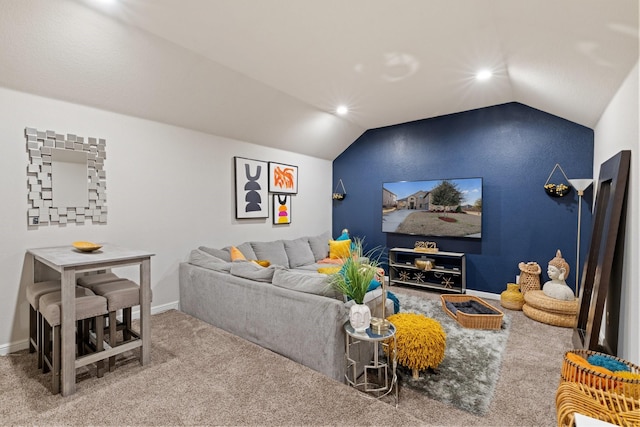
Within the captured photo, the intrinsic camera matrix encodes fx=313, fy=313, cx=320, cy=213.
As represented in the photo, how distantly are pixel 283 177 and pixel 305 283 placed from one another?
10.0 ft

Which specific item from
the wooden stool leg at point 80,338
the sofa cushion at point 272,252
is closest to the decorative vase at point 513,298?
the sofa cushion at point 272,252

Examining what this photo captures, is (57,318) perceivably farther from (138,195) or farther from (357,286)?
(357,286)

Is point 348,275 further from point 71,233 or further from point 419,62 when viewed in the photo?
point 71,233

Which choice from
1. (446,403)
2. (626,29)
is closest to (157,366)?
(446,403)

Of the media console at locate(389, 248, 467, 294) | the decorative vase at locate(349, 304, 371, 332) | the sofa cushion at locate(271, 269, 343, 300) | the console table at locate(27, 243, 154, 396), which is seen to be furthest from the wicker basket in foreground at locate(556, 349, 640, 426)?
the media console at locate(389, 248, 467, 294)

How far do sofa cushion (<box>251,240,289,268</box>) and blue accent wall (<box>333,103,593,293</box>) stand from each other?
1.91m

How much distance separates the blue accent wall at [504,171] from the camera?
4.11m

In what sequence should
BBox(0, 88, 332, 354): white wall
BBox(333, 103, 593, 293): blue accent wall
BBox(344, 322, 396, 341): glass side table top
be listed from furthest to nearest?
1. BBox(333, 103, 593, 293): blue accent wall
2. BBox(0, 88, 332, 354): white wall
3. BBox(344, 322, 396, 341): glass side table top

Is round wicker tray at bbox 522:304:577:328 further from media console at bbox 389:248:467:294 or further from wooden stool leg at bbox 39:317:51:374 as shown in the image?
wooden stool leg at bbox 39:317:51:374

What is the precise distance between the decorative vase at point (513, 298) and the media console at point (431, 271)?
597 millimetres

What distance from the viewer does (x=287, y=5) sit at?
90.7 inches

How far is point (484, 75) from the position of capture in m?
3.53

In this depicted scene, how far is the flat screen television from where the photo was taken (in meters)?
4.74

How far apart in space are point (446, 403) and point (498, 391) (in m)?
0.45
